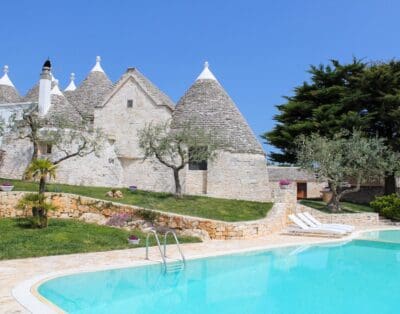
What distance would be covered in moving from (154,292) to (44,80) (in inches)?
778

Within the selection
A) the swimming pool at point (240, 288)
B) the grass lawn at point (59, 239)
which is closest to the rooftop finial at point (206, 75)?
the grass lawn at point (59, 239)

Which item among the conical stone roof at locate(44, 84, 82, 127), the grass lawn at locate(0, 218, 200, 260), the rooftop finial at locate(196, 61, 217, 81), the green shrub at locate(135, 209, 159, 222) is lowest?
the grass lawn at locate(0, 218, 200, 260)

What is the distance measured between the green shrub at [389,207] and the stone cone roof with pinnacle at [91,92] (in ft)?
63.9

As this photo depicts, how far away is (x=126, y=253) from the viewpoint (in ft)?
37.5

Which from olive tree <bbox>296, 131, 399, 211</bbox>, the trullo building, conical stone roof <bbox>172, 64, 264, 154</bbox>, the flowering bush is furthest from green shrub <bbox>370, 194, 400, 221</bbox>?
the flowering bush

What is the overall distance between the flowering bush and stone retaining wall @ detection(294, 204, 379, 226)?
10558mm

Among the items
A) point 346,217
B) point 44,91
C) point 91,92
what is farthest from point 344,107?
point 44,91

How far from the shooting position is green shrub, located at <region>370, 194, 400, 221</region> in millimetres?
25562

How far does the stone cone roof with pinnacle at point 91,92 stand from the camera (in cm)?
2966

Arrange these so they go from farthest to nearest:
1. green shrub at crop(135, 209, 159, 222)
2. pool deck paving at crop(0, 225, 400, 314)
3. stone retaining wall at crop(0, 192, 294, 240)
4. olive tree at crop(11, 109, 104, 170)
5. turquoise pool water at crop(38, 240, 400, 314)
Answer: olive tree at crop(11, 109, 104, 170)
green shrub at crop(135, 209, 159, 222)
stone retaining wall at crop(0, 192, 294, 240)
turquoise pool water at crop(38, 240, 400, 314)
pool deck paving at crop(0, 225, 400, 314)

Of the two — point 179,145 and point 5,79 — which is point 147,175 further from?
point 5,79

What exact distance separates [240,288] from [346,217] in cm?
1666

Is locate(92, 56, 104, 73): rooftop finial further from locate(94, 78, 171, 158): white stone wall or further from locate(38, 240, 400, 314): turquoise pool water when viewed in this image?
locate(38, 240, 400, 314): turquoise pool water

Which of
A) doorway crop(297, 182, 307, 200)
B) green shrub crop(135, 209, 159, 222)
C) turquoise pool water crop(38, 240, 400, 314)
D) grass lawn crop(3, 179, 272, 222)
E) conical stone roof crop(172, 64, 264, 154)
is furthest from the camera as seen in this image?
doorway crop(297, 182, 307, 200)
